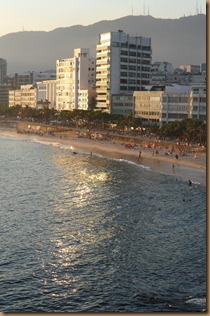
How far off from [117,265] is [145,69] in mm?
114160

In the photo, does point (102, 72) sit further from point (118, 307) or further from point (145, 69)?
point (118, 307)

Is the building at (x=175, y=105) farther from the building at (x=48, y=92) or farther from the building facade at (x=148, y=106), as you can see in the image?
the building at (x=48, y=92)

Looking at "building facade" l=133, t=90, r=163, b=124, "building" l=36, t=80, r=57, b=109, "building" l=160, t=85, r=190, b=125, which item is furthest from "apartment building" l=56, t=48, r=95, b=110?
"building" l=160, t=85, r=190, b=125

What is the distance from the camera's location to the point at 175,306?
83.5 feet

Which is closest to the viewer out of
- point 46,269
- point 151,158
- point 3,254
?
point 46,269

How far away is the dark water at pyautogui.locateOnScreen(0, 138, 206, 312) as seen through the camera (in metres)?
26.8

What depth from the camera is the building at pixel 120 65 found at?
13450cm

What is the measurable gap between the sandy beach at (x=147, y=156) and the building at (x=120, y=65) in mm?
17689

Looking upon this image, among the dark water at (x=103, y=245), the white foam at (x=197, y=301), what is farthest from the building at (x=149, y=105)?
the white foam at (x=197, y=301)

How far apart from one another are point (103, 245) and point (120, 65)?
343 feet

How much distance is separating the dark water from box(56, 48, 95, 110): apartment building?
8839cm

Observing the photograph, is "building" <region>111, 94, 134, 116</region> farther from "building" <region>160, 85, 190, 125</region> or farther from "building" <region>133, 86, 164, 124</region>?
"building" <region>160, 85, 190, 125</region>

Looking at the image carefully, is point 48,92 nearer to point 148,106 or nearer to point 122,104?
point 122,104

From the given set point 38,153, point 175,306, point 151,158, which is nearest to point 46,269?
point 175,306
